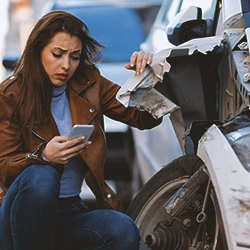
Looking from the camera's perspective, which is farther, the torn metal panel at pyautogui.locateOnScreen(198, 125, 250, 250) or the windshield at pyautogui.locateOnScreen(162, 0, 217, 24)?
the windshield at pyautogui.locateOnScreen(162, 0, 217, 24)

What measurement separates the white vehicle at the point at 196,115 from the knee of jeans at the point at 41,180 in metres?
0.44

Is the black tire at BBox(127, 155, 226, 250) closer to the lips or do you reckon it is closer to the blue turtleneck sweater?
the blue turtleneck sweater

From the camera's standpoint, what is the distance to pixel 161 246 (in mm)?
4070

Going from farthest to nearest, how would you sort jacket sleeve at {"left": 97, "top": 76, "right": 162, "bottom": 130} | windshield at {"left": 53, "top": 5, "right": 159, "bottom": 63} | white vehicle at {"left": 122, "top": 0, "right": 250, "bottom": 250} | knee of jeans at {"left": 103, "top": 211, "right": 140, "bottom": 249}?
windshield at {"left": 53, "top": 5, "right": 159, "bottom": 63} → jacket sleeve at {"left": 97, "top": 76, "right": 162, "bottom": 130} → knee of jeans at {"left": 103, "top": 211, "right": 140, "bottom": 249} → white vehicle at {"left": 122, "top": 0, "right": 250, "bottom": 250}

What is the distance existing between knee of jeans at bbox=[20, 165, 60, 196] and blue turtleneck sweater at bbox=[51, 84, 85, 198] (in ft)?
0.86

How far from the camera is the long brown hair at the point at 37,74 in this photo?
4117 millimetres

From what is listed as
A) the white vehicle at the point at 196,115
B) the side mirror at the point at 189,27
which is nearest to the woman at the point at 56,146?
the white vehicle at the point at 196,115

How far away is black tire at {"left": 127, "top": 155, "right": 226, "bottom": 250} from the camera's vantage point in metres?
4.18

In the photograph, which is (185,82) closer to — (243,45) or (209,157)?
(243,45)

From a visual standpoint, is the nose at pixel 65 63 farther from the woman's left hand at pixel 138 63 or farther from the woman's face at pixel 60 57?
the woman's left hand at pixel 138 63

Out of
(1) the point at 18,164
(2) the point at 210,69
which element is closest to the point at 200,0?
(2) the point at 210,69

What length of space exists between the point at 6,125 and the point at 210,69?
918 millimetres

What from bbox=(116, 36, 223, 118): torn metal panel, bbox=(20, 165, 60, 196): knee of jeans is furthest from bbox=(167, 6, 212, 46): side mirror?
bbox=(20, 165, 60, 196): knee of jeans

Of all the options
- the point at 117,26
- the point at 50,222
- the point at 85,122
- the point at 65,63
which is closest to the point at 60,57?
the point at 65,63
